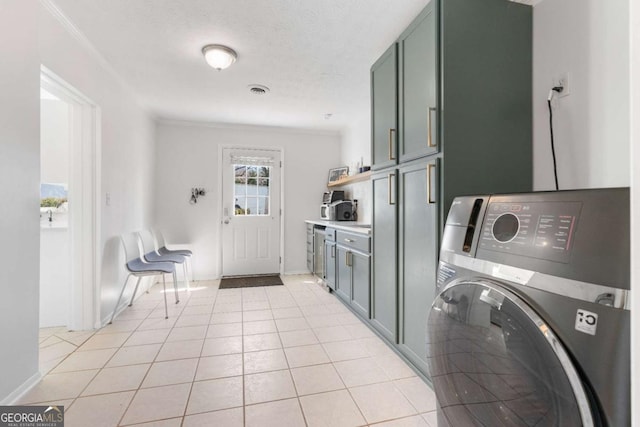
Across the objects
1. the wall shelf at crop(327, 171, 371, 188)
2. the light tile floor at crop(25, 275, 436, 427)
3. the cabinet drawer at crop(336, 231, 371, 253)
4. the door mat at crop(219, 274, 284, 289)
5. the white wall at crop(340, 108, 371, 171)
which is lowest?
the light tile floor at crop(25, 275, 436, 427)

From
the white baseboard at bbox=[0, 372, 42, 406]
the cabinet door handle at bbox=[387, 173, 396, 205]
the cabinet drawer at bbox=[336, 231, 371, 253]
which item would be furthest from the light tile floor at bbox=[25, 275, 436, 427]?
the cabinet door handle at bbox=[387, 173, 396, 205]

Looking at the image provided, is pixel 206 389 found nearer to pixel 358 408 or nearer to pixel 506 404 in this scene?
pixel 358 408

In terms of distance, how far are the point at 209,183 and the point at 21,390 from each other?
3.09m

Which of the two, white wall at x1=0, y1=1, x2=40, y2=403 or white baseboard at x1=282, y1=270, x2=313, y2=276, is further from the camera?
white baseboard at x1=282, y1=270, x2=313, y2=276

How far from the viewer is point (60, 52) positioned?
6.52 feet

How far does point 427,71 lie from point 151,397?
236 cm

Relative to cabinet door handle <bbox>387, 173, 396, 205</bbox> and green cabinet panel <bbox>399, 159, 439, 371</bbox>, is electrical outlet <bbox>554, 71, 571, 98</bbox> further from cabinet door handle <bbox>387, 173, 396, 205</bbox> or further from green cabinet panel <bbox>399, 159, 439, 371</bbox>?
cabinet door handle <bbox>387, 173, 396, 205</bbox>

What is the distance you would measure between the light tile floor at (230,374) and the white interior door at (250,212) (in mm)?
1590

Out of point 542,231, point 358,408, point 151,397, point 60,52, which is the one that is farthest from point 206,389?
point 60,52

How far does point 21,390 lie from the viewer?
5.09 ft

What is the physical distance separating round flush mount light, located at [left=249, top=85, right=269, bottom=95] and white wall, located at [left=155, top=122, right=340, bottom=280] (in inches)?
52.6

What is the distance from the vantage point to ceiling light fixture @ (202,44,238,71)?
2.26 m

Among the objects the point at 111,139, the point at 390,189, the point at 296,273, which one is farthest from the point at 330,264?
the point at 111,139

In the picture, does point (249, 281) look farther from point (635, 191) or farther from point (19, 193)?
point (635, 191)
